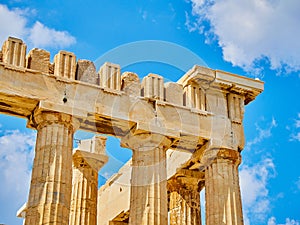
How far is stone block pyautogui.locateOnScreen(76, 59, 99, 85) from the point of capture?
86.1ft

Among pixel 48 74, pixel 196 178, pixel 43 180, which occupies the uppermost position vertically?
pixel 48 74

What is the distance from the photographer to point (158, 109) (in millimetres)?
26812

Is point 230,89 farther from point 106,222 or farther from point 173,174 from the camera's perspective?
point 106,222

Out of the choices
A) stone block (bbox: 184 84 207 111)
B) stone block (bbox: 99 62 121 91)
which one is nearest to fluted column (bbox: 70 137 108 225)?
stone block (bbox: 99 62 121 91)

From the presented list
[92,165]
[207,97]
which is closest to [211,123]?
[207,97]

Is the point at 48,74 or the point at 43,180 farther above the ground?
the point at 48,74

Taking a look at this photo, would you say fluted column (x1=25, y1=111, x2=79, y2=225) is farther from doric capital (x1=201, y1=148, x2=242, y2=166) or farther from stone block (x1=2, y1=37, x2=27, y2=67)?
doric capital (x1=201, y1=148, x2=242, y2=166)

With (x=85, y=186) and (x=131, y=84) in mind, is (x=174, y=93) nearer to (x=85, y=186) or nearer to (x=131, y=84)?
(x=131, y=84)

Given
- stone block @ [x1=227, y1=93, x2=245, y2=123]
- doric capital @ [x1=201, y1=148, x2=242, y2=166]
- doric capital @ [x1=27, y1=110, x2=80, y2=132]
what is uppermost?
stone block @ [x1=227, y1=93, x2=245, y2=123]

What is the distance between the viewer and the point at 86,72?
26359 mm

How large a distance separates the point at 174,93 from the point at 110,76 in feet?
Answer: 8.95

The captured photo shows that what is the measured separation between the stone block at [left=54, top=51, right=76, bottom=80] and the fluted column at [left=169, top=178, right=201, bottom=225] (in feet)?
23.2

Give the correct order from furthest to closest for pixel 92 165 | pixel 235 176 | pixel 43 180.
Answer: pixel 92 165 → pixel 235 176 → pixel 43 180

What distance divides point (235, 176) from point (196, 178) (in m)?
2.82
